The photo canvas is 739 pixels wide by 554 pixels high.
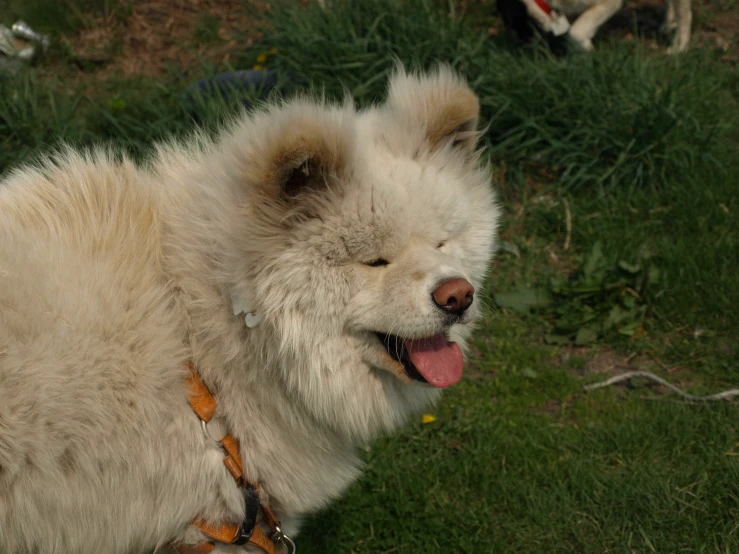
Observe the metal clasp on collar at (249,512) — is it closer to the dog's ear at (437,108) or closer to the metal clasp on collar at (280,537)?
the metal clasp on collar at (280,537)

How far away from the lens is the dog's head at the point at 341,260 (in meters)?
2.20

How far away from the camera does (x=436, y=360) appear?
96.0 inches

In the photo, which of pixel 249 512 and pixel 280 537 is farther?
pixel 280 537

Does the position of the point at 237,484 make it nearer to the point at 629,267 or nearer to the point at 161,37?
the point at 629,267

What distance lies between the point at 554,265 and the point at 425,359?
2.46 m

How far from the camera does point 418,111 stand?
2.55 m

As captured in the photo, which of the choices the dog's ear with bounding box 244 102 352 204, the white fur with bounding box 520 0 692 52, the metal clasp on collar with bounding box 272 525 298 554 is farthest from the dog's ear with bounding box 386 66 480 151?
the white fur with bounding box 520 0 692 52

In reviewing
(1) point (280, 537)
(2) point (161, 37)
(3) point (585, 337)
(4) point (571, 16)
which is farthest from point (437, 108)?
(2) point (161, 37)

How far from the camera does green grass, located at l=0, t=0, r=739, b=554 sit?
3.30m

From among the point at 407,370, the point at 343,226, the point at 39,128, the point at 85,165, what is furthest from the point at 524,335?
the point at 39,128

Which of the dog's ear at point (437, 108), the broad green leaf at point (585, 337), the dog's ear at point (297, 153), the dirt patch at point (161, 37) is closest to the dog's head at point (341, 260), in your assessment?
the dog's ear at point (297, 153)

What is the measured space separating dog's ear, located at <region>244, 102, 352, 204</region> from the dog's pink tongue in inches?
23.6

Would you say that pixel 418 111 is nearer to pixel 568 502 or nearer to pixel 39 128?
pixel 568 502

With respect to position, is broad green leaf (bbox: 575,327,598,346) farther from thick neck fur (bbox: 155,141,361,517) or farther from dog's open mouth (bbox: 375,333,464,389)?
thick neck fur (bbox: 155,141,361,517)
